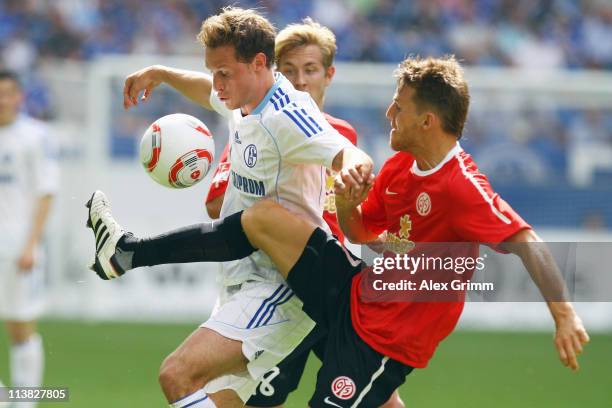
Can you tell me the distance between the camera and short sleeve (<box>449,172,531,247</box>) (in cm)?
456

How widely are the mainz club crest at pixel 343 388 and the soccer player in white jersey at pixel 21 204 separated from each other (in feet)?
13.0

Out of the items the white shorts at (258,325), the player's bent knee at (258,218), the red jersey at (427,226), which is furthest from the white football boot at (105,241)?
the red jersey at (427,226)

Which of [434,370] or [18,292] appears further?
[434,370]

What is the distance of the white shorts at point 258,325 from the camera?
493cm

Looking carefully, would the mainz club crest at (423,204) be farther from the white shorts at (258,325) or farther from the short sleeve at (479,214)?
the white shorts at (258,325)

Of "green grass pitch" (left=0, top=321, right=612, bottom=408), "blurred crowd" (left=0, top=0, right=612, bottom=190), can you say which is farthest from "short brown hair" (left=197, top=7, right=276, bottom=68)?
"blurred crowd" (left=0, top=0, right=612, bottom=190)

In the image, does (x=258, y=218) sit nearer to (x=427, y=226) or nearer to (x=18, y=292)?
(x=427, y=226)

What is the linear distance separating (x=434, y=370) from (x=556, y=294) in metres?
5.75

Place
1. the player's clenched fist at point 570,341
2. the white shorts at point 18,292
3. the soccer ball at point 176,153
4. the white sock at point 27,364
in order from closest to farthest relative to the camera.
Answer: the player's clenched fist at point 570,341, the soccer ball at point 176,153, the white sock at point 27,364, the white shorts at point 18,292

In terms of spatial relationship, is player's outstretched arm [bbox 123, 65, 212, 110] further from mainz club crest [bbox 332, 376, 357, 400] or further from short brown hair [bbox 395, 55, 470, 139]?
mainz club crest [bbox 332, 376, 357, 400]

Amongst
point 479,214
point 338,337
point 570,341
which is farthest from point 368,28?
point 570,341

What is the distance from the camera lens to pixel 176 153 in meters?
5.32

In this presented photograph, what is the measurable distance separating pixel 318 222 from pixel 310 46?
129 cm

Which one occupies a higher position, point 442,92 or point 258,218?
point 442,92
